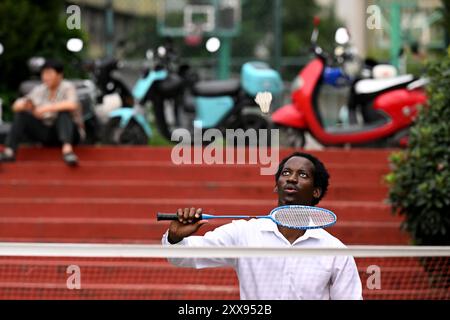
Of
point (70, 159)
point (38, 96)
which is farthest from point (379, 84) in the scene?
point (38, 96)

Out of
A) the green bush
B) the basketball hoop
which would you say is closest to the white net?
the green bush

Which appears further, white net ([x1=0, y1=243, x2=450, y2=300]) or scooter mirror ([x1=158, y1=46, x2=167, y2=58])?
scooter mirror ([x1=158, y1=46, x2=167, y2=58])

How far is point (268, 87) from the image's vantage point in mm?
11164

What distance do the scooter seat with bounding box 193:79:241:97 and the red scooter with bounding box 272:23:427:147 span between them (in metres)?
0.63

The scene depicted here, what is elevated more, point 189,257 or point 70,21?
point 70,21

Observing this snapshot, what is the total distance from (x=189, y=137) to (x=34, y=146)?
1.95 m

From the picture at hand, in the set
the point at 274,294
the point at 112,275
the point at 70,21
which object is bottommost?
the point at 112,275

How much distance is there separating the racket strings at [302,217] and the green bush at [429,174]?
3464 millimetres

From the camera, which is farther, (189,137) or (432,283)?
(189,137)

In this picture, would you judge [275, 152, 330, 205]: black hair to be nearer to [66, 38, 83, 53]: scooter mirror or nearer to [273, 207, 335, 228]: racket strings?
[273, 207, 335, 228]: racket strings

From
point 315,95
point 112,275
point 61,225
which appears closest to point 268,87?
point 315,95

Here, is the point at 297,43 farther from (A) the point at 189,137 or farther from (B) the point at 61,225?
(B) the point at 61,225

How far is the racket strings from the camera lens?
400 cm

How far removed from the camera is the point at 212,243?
4.16 m
